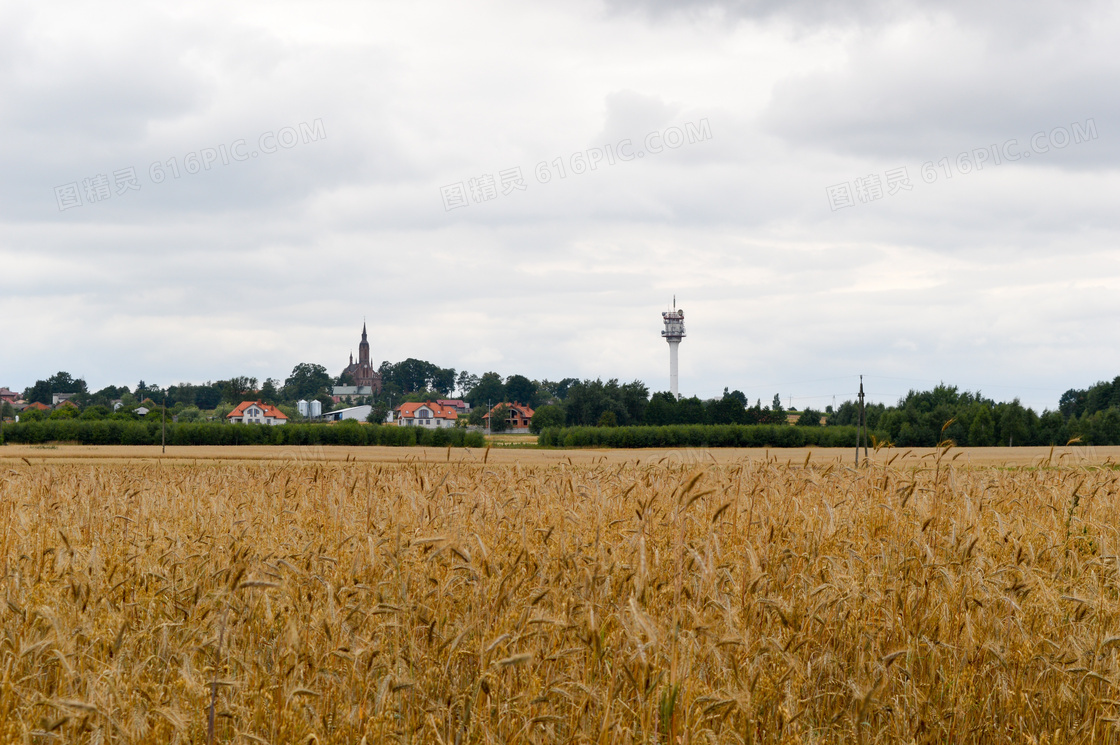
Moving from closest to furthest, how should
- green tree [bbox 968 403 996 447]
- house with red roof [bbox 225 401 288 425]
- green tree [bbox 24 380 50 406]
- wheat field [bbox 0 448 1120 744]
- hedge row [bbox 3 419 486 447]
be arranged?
wheat field [bbox 0 448 1120 744], hedge row [bbox 3 419 486 447], green tree [bbox 968 403 996 447], house with red roof [bbox 225 401 288 425], green tree [bbox 24 380 50 406]

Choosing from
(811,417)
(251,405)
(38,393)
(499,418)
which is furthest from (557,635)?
(38,393)

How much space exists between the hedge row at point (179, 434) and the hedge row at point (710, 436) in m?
15.2

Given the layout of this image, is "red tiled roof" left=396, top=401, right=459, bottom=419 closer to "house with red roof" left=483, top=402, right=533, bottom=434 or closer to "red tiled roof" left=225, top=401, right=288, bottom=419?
"house with red roof" left=483, top=402, right=533, bottom=434

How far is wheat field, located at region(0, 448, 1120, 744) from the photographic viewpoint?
124 inches

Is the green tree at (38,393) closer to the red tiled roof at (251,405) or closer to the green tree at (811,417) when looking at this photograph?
the red tiled roof at (251,405)

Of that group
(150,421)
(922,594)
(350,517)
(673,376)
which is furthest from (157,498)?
(673,376)

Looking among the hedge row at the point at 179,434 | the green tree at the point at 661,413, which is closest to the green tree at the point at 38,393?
the hedge row at the point at 179,434

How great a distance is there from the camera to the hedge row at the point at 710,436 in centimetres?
8425

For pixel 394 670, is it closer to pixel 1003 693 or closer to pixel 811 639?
pixel 811 639

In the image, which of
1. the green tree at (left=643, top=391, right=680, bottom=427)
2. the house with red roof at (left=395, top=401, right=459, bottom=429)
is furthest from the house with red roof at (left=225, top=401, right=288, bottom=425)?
the green tree at (left=643, top=391, right=680, bottom=427)

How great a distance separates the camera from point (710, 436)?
85.4m

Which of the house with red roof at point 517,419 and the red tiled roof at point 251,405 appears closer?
the red tiled roof at point 251,405

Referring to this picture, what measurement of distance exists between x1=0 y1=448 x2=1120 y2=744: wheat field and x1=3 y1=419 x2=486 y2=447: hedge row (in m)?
63.3

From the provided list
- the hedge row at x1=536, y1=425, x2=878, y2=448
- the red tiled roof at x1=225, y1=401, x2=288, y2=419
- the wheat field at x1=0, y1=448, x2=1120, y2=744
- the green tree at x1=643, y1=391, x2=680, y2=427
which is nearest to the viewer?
the wheat field at x1=0, y1=448, x2=1120, y2=744
